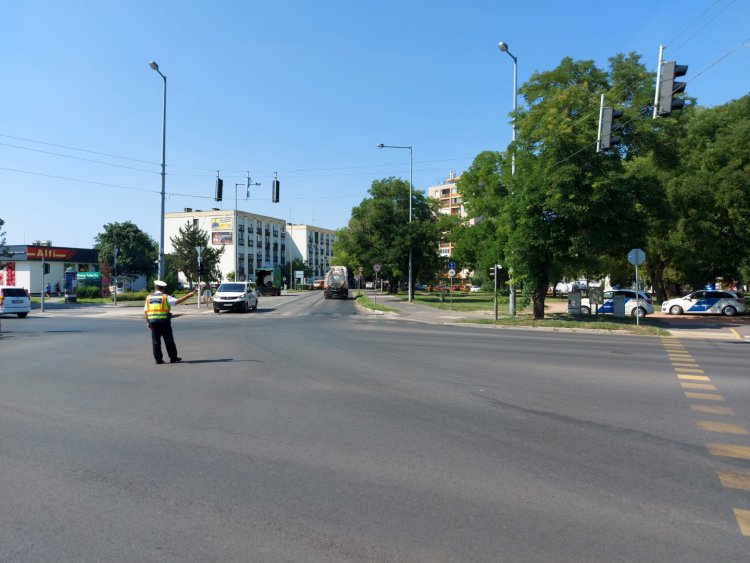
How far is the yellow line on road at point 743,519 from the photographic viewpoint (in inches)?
153

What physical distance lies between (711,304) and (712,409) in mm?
27943

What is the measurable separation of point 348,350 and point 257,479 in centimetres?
907

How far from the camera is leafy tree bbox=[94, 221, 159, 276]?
226ft

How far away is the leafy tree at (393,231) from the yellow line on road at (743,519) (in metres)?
46.1

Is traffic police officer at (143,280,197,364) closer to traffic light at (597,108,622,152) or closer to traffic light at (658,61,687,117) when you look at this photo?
traffic light at (597,108,622,152)

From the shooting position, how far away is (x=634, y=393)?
865cm

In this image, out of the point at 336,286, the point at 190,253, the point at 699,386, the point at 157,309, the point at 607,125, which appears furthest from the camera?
the point at 190,253

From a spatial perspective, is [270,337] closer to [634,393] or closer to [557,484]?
[634,393]

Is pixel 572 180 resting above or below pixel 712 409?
above

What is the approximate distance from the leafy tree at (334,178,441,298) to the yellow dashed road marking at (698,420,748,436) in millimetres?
43542

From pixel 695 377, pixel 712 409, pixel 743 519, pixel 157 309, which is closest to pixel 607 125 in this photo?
pixel 695 377

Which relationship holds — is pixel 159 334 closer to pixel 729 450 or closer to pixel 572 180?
pixel 729 450

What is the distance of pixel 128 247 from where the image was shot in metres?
70.8

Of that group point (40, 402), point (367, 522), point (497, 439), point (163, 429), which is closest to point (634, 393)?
point (497, 439)
